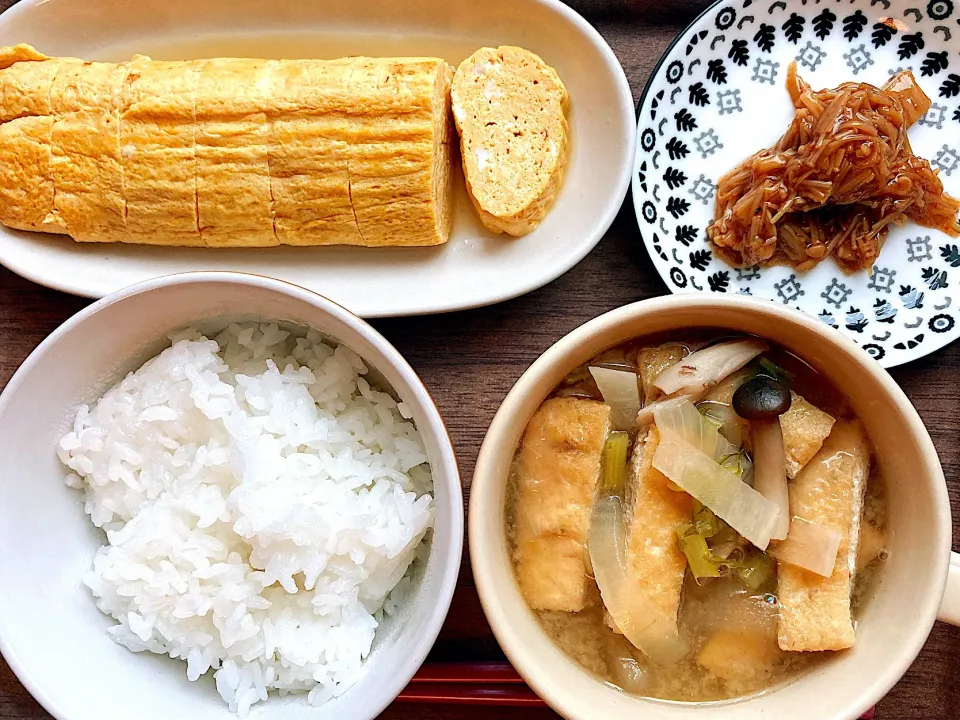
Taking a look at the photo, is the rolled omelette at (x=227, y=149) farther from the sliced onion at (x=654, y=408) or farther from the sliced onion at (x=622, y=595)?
the sliced onion at (x=622, y=595)

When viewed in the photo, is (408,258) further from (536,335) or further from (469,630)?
(469,630)

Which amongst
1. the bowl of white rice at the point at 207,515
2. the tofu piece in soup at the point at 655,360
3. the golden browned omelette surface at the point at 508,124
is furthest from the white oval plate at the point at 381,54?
the tofu piece in soup at the point at 655,360

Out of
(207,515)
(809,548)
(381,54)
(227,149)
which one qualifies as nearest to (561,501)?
(809,548)

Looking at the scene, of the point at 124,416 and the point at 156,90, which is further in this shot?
the point at 156,90

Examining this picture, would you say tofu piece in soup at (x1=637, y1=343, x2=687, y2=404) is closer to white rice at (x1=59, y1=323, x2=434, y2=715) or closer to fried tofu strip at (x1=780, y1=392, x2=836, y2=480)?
fried tofu strip at (x1=780, y1=392, x2=836, y2=480)

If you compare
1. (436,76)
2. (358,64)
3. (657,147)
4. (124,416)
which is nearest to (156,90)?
(358,64)

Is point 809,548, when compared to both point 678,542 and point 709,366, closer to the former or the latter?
point 678,542
